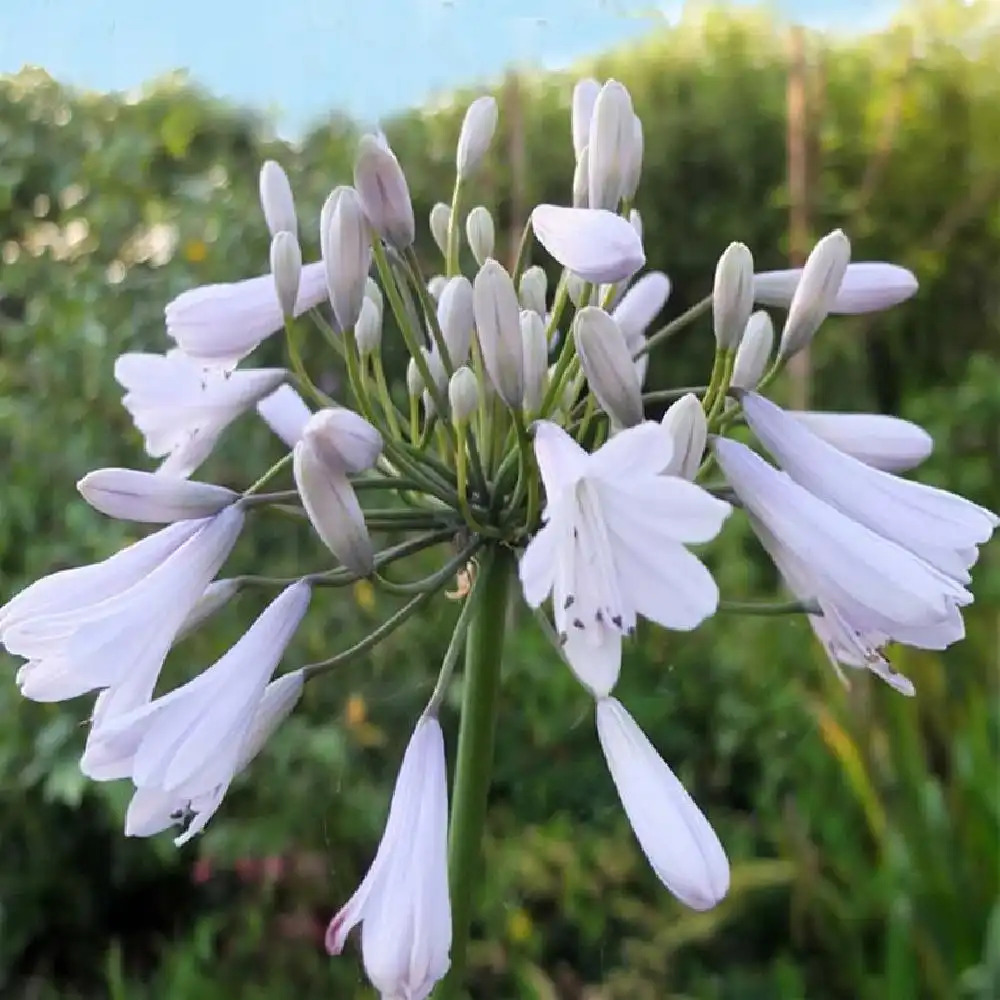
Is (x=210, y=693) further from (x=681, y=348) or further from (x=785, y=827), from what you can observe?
(x=681, y=348)

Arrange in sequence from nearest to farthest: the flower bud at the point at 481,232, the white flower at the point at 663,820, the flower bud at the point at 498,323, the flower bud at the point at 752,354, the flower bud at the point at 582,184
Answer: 1. the white flower at the point at 663,820
2. the flower bud at the point at 498,323
3. the flower bud at the point at 752,354
4. the flower bud at the point at 582,184
5. the flower bud at the point at 481,232

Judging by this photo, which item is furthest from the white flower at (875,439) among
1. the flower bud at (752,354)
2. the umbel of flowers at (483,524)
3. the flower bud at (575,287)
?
the flower bud at (575,287)

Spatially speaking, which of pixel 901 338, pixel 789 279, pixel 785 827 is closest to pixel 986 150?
pixel 901 338

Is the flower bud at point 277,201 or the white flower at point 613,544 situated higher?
the flower bud at point 277,201

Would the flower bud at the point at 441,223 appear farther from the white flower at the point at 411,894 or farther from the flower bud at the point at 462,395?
the white flower at the point at 411,894

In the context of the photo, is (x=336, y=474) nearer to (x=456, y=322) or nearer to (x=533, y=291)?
(x=456, y=322)

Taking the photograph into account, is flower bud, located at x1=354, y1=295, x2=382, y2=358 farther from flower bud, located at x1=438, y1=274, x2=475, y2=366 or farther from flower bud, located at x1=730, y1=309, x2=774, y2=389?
flower bud, located at x1=730, y1=309, x2=774, y2=389

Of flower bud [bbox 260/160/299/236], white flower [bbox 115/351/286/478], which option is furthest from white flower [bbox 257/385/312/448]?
flower bud [bbox 260/160/299/236]
